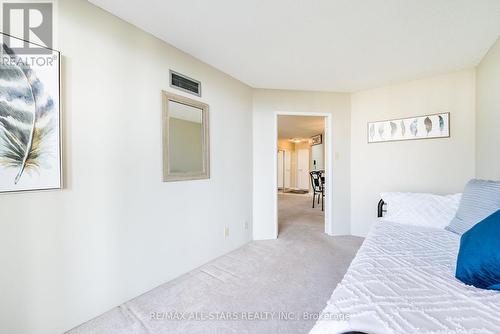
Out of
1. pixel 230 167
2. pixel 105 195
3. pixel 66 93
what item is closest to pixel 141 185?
pixel 105 195

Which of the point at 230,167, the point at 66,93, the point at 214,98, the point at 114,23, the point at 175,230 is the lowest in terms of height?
the point at 175,230

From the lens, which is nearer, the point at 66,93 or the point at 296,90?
the point at 66,93

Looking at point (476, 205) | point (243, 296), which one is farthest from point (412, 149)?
point (243, 296)

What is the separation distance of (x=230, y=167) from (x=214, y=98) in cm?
88

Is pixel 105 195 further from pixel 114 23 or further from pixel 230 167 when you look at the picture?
pixel 230 167

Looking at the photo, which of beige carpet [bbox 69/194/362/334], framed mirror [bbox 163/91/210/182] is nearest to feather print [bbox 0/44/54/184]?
framed mirror [bbox 163/91/210/182]

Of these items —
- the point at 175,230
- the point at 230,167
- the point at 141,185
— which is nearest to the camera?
the point at 141,185

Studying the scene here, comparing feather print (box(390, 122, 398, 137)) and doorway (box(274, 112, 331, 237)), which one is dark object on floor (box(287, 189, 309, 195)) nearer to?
doorway (box(274, 112, 331, 237))

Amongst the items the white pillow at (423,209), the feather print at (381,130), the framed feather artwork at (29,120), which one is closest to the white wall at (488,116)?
the white pillow at (423,209)

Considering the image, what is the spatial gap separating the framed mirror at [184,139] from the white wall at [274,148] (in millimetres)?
1033

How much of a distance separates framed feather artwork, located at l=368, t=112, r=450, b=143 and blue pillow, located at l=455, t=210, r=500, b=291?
6.89 feet

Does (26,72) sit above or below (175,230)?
above

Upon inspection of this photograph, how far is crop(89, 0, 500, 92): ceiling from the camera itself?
1581mm

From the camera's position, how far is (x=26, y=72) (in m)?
1.27
